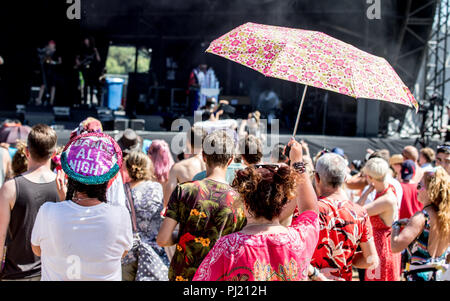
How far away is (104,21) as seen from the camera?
14781mm

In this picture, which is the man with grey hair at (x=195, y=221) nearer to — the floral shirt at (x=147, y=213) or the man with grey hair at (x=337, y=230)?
the man with grey hair at (x=337, y=230)

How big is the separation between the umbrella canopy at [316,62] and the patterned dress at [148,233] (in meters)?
1.07

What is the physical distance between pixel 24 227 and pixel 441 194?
2.47 meters

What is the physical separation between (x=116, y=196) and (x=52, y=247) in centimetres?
88

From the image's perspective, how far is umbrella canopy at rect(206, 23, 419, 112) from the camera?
92.0 inches

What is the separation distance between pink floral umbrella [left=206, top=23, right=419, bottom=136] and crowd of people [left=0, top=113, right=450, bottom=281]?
397mm

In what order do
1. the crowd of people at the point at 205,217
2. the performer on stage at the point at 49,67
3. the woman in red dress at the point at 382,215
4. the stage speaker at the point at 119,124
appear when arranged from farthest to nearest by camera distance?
the performer on stage at the point at 49,67 < the stage speaker at the point at 119,124 < the woman in red dress at the point at 382,215 < the crowd of people at the point at 205,217

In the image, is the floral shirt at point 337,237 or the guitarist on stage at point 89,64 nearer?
the floral shirt at point 337,237

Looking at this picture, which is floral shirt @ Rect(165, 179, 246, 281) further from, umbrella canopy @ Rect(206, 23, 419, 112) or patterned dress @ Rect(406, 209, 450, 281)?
patterned dress @ Rect(406, 209, 450, 281)

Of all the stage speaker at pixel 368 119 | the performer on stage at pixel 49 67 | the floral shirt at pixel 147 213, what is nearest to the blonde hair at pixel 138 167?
the floral shirt at pixel 147 213

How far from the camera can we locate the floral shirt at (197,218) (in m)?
2.46

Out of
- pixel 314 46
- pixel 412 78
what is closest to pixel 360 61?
pixel 314 46

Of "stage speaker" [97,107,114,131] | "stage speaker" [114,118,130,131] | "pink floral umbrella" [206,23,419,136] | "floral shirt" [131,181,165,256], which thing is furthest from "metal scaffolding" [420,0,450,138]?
"floral shirt" [131,181,165,256]
